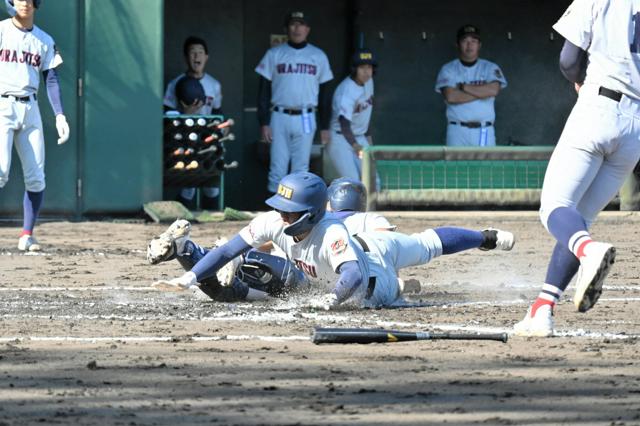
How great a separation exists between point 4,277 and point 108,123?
446cm

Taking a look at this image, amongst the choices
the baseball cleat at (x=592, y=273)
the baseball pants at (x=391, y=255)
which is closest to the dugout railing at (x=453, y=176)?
the baseball pants at (x=391, y=255)

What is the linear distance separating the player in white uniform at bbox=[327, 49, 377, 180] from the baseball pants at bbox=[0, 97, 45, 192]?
14.1ft

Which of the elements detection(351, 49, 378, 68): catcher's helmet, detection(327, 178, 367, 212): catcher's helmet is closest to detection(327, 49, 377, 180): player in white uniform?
detection(351, 49, 378, 68): catcher's helmet

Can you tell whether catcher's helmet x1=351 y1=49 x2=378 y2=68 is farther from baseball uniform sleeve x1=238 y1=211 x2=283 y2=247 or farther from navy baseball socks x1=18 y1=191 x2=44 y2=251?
baseball uniform sleeve x1=238 y1=211 x2=283 y2=247

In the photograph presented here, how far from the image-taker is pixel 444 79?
14742 mm

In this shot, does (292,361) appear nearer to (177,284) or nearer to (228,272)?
(177,284)

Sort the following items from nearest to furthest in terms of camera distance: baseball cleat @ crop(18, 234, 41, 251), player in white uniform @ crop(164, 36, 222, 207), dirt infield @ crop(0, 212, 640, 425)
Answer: dirt infield @ crop(0, 212, 640, 425) < baseball cleat @ crop(18, 234, 41, 251) < player in white uniform @ crop(164, 36, 222, 207)

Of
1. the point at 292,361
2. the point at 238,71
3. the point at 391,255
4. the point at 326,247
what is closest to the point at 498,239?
the point at 391,255

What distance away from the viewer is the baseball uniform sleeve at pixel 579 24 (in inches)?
221

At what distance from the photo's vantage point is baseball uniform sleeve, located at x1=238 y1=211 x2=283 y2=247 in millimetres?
6914

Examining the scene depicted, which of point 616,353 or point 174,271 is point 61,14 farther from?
point 616,353

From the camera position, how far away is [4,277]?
28.3 ft

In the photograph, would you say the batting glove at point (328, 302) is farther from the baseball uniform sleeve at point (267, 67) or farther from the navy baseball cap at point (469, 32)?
the navy baseball cap at point (469, 32)

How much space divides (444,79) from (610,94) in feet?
30.0
